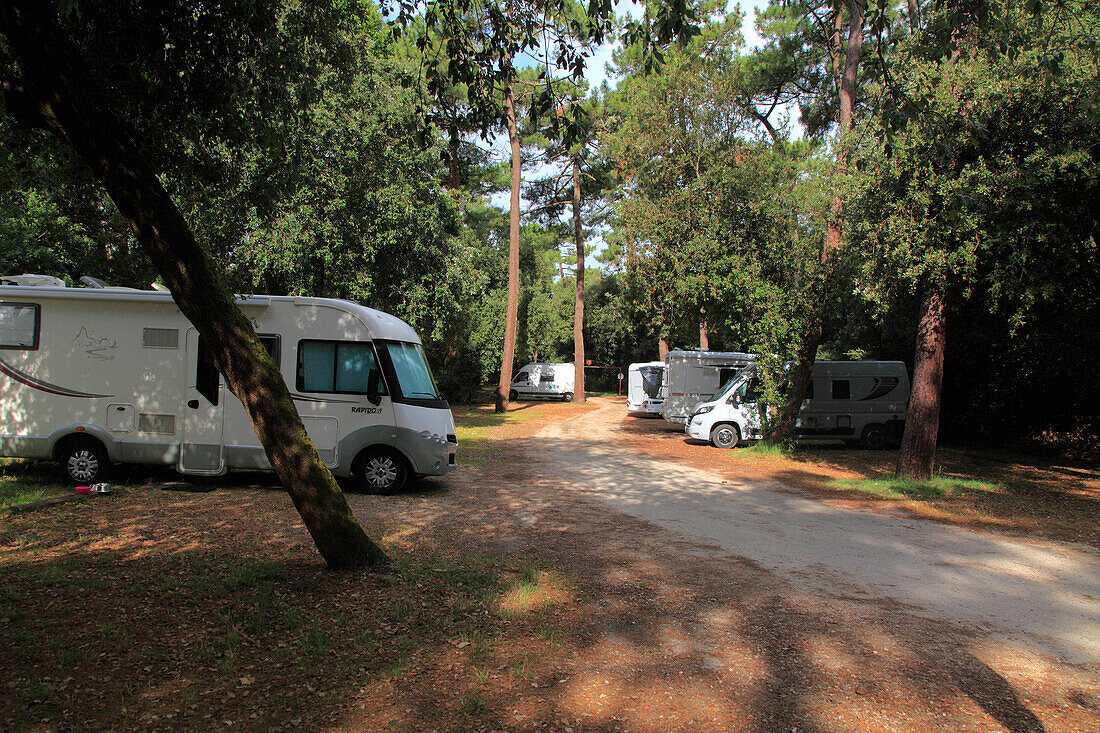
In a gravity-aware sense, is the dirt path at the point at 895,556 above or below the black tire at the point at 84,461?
below

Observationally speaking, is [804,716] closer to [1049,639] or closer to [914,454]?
[1049,639]

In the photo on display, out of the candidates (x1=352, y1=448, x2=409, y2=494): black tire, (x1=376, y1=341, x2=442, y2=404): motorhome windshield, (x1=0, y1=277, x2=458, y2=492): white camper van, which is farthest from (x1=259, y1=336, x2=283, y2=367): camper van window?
(x1=352, y1=448, x2=409, y2=494): black tire

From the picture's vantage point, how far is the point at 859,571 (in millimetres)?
6238

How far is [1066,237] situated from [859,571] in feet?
23.2

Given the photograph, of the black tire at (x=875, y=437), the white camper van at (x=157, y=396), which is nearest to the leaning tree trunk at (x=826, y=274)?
the black tire at (x=875, y=437)

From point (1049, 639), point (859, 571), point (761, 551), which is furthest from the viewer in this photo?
point (761, 551)

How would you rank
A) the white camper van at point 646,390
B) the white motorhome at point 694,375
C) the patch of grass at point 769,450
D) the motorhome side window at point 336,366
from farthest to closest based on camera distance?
the white camper van at point 646,390
the white motorhome at point 694,375
the patch of grass at point 769,450
the motorhome side window at point 336,366

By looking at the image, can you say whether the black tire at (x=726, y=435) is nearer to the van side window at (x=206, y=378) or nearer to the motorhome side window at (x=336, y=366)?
the motorhome side window at (x=336, y=366)

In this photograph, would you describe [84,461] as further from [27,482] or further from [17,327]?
[17,327]

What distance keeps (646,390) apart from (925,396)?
14.7m

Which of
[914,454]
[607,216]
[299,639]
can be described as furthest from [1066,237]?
[607,216]

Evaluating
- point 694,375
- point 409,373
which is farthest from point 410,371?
point 694,375

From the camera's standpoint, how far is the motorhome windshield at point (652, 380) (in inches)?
1018

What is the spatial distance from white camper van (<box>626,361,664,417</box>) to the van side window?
18.3 m
